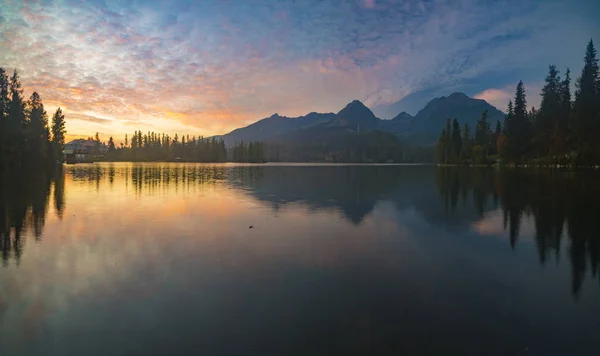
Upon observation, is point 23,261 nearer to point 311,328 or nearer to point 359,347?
point 311,328

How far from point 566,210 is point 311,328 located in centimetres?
2709

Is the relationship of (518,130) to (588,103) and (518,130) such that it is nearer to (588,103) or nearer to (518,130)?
(518,130)

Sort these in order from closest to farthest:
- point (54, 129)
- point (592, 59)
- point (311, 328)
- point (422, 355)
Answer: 1. point (422, 355)
2. point (311, 328)
3. point (592, 59)
4. point (54, 129)

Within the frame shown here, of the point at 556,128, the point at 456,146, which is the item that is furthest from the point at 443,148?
the point at 556,128

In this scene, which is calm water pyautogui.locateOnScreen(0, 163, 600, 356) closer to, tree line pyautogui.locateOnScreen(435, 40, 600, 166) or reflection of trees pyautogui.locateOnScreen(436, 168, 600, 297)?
reflection of trees pyautogui.locateOnScreen(436, 168, 600, 297)

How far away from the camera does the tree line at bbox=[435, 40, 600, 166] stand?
8294 cm

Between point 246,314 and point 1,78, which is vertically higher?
point 1,78

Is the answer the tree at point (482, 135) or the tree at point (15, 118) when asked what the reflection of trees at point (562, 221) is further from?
the tree at point (482, 135)

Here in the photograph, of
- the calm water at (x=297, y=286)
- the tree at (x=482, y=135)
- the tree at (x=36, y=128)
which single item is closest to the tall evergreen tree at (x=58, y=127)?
the tree at (x=36, y=128)

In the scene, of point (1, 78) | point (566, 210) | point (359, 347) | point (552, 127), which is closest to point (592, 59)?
point (552, 127)

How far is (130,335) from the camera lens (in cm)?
812

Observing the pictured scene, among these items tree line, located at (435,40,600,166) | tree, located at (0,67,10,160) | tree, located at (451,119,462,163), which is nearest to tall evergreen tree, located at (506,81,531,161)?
tree line, located at (435,40,600,166)

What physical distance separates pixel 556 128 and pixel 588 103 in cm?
909

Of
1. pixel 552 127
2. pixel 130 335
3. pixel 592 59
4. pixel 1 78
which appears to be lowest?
pixel 130 335
